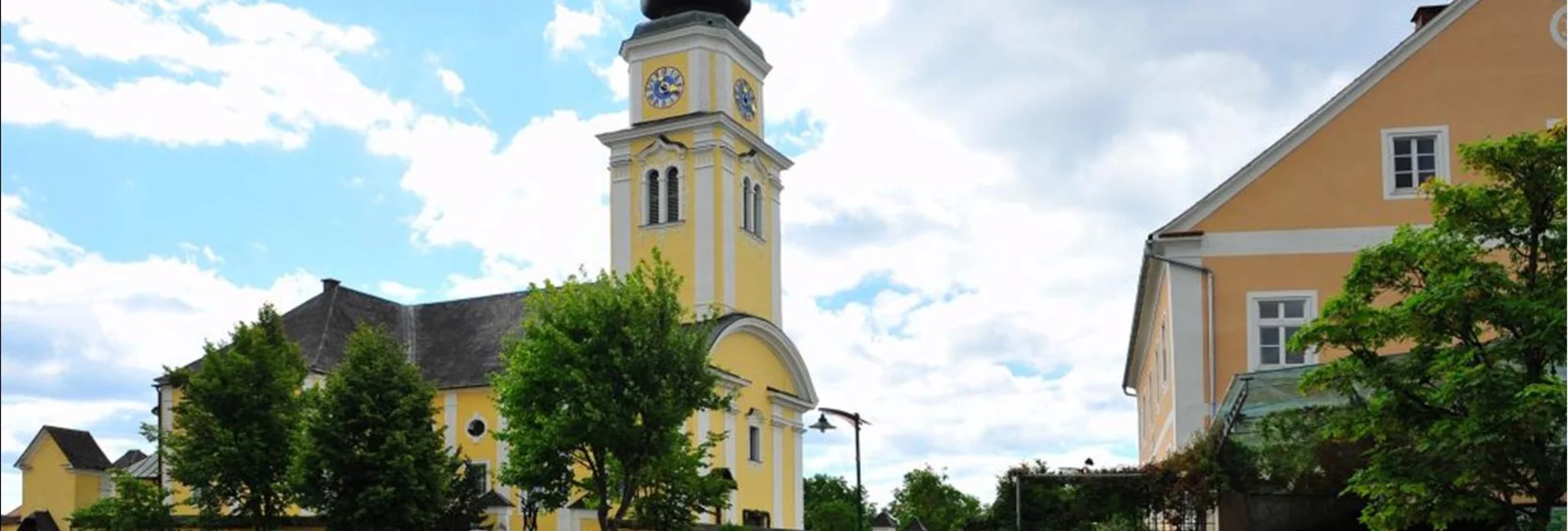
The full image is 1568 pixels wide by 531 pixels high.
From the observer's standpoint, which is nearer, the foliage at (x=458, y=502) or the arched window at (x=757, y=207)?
the foliage at (x=458, y=502)

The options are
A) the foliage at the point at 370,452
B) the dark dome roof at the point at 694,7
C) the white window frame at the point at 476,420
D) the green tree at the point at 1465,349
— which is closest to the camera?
the green tree at the point at 1465,349

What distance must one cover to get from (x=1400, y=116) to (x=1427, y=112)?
418mm

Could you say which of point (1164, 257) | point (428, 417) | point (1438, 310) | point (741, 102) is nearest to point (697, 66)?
point (741, 102)

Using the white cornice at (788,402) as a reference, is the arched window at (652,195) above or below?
above

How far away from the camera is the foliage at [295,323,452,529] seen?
3841 centimetres

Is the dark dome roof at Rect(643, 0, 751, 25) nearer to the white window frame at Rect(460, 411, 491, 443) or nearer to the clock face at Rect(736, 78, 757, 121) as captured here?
the clock face at Rect(736, 78, 757, 121)

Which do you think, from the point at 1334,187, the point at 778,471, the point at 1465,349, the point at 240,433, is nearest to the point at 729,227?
the point at 778,471

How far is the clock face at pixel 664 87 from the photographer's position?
5988 centimetres

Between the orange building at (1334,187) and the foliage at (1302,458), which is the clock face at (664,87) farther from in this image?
the foliage at (1302,458)

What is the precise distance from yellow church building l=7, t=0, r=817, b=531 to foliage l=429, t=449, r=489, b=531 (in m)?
13.8

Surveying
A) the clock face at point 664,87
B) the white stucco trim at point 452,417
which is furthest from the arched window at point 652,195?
the white stucco trim at point 452,417

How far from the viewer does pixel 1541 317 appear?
16.2 metres

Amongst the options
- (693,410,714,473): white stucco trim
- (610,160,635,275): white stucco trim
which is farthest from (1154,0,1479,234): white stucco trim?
(610,160,635,275): white stucco trim

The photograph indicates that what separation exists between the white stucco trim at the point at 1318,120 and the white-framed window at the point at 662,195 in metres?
31.8
